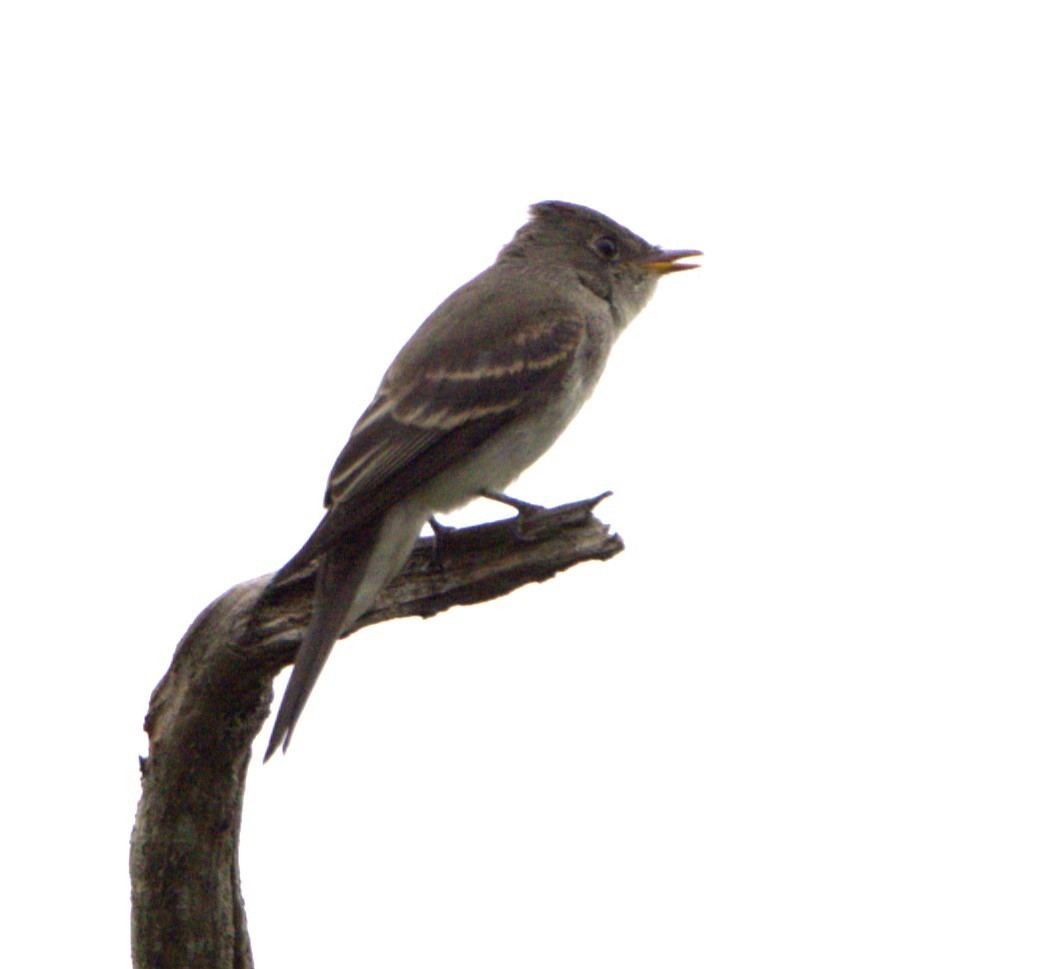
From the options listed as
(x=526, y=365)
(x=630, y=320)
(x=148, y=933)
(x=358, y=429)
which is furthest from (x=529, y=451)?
(x=148, y=933)

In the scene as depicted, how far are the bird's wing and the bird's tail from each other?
0.32 feet

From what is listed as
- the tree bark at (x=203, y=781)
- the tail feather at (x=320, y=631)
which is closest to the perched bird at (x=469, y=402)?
the tail feather at (x=320, y=631)

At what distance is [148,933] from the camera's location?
6.37 m

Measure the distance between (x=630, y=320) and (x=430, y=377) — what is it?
1.87 meters

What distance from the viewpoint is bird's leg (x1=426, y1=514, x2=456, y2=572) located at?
7.06 m

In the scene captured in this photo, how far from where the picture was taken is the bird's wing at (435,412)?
7121mm

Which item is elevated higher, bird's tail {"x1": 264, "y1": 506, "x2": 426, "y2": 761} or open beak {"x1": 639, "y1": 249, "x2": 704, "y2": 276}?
open beak {"x1": 639, "y1": 249, "x2": 704, "y2": 276}

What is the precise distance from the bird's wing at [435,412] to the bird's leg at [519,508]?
28 centimetres

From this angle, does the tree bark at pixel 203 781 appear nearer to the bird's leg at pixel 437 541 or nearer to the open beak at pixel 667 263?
the bird's leg at pixel 437 541

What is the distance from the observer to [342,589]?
6.62m

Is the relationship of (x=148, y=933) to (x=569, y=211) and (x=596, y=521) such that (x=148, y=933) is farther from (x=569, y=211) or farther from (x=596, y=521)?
(x=569, y=211)

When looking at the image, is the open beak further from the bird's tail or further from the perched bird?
the bird's tail

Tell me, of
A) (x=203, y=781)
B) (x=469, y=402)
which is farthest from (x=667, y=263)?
(x=203, y=781)

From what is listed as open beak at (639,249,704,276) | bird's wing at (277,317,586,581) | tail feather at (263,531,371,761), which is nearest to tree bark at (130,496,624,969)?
tail feather at (263,531,371,761)
